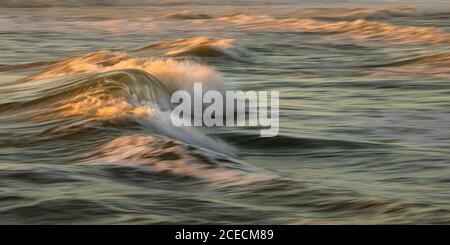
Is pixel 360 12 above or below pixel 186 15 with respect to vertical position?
above

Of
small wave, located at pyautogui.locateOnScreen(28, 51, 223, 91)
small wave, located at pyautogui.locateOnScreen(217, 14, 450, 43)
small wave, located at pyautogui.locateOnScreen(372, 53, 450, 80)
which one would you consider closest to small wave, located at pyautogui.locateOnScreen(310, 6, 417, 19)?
small wave, located at pyautogui.locateOnScreen(217, 14, 450, 43)

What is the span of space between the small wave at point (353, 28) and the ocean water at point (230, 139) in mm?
739

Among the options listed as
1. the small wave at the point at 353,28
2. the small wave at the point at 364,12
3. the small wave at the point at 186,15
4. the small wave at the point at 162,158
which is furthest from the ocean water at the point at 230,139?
the small wave at the point at 186,15

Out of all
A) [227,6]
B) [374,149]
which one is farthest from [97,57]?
[227,6]

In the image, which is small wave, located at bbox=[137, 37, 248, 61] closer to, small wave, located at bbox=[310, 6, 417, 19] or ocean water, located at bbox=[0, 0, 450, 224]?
ocean water, located at bbox=[0, 0, 450, 224]

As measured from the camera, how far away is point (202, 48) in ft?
64.9

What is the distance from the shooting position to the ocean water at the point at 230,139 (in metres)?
7.45

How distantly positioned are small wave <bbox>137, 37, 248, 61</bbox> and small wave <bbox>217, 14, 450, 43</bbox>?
9.83 feet

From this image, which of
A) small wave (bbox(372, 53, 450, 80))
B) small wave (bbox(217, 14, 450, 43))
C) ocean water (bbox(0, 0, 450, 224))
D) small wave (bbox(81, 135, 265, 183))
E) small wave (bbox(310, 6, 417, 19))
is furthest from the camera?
small wave (bbox(310, 6, 417, 19))

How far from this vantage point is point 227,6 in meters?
33.7

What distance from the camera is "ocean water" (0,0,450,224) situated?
7.45m

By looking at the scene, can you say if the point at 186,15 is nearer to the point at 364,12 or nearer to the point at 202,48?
the point at 364,12

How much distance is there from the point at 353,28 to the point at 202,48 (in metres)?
5.06

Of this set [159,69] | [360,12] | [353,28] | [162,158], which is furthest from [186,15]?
[162,158]
